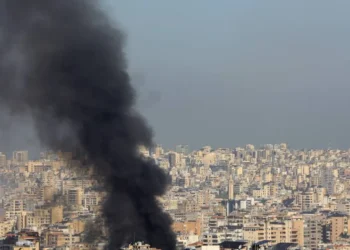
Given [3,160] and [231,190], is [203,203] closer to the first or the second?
[231,190]

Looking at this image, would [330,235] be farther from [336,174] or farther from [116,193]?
[336,174]

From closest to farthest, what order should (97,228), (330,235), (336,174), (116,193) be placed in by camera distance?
(116,193), (97,228), (330,235), (336,174)

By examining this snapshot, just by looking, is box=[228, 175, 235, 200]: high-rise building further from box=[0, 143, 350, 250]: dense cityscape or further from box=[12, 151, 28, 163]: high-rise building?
box=[12, 151, 28, 163]: high-rise building

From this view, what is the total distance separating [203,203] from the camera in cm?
5322

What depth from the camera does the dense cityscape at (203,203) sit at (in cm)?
2922

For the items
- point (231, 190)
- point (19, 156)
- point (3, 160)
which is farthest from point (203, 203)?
point (19, 156)

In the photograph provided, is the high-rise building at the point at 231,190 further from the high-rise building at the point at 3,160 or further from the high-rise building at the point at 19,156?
the high-rise building at the point at 19,156

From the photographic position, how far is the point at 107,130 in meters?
21.2

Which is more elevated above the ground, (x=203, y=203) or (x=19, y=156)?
(x=19, y=156)

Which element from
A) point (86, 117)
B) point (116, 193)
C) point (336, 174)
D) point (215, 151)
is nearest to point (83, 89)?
point (86, 117)

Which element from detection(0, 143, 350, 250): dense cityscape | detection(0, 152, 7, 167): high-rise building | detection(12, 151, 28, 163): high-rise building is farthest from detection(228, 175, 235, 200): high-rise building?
detection(12, 151, 28, 163): high-rise building

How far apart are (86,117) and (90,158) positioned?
2.35ft

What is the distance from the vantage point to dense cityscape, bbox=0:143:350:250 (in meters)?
29.2

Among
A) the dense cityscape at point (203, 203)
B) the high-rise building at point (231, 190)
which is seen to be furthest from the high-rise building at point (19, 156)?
the high-rise building at point (231, 190)
